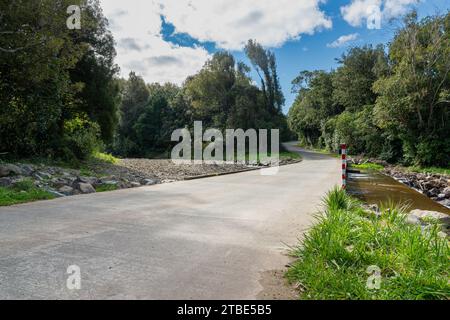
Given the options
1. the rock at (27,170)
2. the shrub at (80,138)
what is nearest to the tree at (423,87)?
the shrub at (80,138)

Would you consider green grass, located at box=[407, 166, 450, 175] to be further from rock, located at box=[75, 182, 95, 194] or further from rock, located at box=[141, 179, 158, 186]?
rock, located at box=[75, 182, 95, 194]

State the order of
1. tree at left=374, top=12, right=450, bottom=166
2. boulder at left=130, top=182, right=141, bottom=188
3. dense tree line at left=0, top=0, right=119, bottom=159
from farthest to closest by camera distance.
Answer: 1. tree at left=374, top=12, right=450, bottom=166
2. boulder at left=130, top=182, right=141, bottom=188
3. dense tree line at left=0, top=0, right=119, bottom=159

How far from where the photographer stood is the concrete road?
9.82ft

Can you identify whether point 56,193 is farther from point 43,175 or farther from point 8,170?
point 8,170

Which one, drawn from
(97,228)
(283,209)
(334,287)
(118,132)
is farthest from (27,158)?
(118,132)

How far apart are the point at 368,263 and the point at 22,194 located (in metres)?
Result: 7.78

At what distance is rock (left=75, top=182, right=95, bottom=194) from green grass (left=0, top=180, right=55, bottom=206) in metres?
0.99

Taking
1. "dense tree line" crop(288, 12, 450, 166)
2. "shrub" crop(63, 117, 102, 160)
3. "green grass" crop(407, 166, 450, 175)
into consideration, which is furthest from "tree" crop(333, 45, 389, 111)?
"shrub" crop(63, 117, 102, 160)

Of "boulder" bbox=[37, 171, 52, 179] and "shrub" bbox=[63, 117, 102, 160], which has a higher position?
"shrub" bbox=[63, 117, 102, 160]

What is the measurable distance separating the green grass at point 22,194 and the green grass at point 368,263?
660 centimetres

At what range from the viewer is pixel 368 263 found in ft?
11.8

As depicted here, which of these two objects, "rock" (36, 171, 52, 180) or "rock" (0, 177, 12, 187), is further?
"rock" (36, 171, 52, 180)

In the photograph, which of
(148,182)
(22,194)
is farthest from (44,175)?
(148,182)
